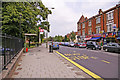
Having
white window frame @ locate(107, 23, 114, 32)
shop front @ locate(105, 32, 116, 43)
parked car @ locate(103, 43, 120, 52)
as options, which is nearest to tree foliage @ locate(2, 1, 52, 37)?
parked car @ locate(103, 43, 120, 52)

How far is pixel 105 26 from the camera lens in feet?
102

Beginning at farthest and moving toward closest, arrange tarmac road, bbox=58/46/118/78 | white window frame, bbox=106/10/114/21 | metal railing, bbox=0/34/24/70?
1. white window frame, bbox=106/10/114/21
2. tarmac road, bbox=58/46/118/78
3. metal railing, bbox=0/34/24/70

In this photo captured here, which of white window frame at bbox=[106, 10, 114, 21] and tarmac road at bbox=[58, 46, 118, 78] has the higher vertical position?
white window frame at bbox=[106, 10, 114, 21]

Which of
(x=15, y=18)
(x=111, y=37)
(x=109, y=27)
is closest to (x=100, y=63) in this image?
(x=15, y=18)

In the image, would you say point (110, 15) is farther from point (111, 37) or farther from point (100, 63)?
point (100, 63)

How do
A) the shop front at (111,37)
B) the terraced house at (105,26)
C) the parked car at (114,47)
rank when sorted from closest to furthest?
the parked car at (114,47) < the terraced house at (105,26) < the shop front at (111,37)

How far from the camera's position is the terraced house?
88.3ft

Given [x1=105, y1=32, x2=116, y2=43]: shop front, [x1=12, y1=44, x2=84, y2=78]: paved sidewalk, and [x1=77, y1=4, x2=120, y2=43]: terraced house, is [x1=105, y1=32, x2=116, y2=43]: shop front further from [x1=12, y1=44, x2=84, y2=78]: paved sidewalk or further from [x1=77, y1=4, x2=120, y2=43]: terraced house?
[x1=12, y1=44, x2=84, y2=78]: paved sidewalk

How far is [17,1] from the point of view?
1562cm

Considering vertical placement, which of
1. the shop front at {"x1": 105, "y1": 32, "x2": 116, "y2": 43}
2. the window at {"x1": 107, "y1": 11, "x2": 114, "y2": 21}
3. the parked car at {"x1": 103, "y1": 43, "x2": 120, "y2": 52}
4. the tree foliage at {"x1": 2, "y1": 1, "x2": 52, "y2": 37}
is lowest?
the parked car at {"x1": 103, "y1": 43, "x2": 120, "y2": 52}

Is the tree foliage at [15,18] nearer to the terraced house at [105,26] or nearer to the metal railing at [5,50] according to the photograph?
the metal railing at [5,50]

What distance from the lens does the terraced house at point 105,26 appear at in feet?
88.3

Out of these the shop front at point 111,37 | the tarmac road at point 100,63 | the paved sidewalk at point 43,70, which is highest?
the shop front at point 111,37

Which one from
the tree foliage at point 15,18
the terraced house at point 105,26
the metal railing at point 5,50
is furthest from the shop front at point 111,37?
the metal railing at point 5,50
